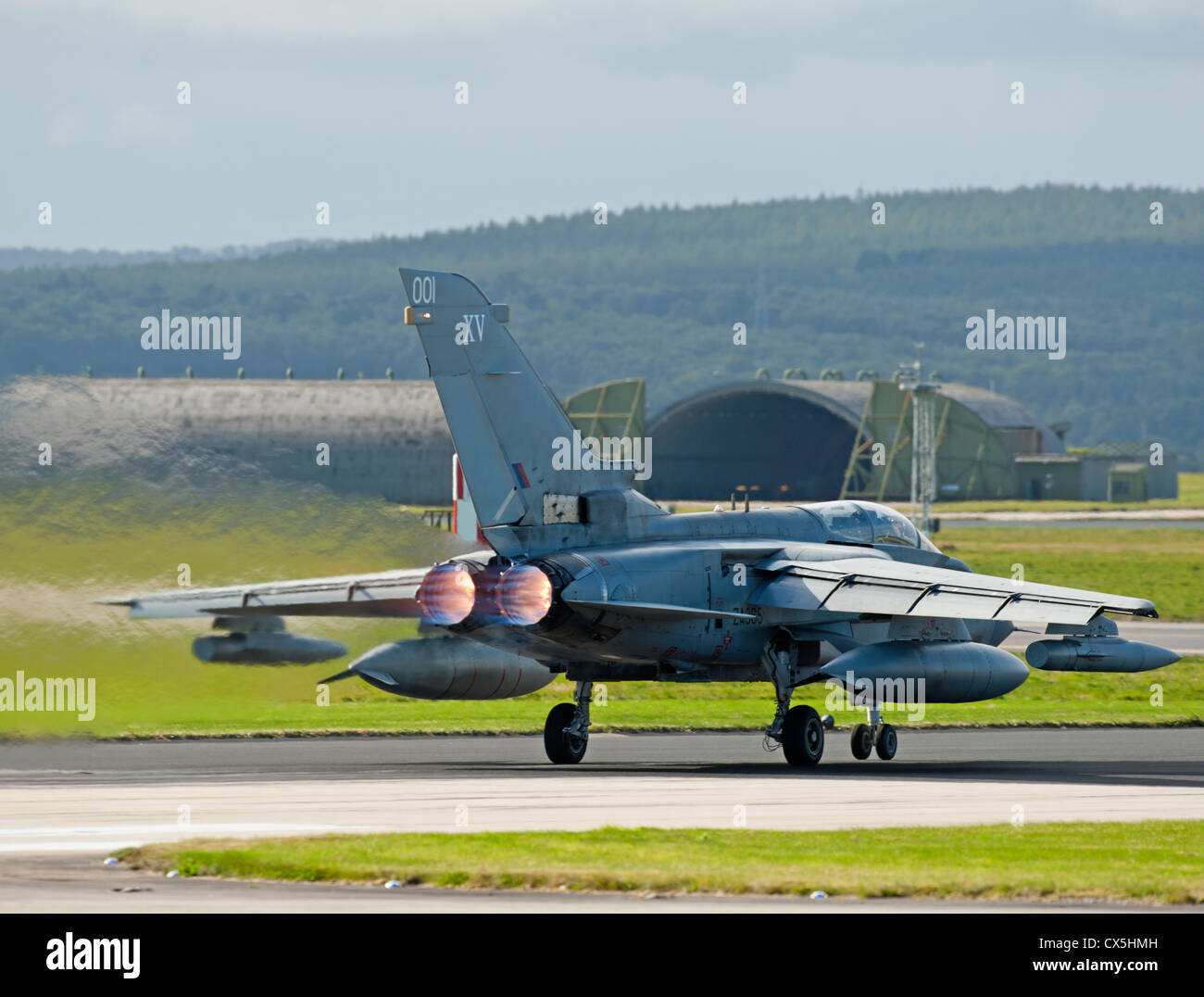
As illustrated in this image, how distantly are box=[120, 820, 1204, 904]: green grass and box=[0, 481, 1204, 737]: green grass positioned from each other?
11150 mm

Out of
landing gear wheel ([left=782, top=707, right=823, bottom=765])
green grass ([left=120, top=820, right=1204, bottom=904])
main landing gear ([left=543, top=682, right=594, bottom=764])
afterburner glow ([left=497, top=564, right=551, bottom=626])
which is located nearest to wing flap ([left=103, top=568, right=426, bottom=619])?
afterburner glow ([left=497, top=564, right=551, bottom=626])

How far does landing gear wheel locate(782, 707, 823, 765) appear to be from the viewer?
1086 inches

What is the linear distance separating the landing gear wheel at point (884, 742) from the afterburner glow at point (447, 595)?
7239mm

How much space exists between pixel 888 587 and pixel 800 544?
237 cm

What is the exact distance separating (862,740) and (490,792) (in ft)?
24.6

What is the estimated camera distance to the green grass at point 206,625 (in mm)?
28594

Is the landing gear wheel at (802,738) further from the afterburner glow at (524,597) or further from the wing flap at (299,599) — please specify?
the wing flap at (299,599)

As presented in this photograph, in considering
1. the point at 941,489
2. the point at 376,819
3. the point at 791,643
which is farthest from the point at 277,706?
the point at 941,489

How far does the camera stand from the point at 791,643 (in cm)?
2892

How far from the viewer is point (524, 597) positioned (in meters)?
25.5

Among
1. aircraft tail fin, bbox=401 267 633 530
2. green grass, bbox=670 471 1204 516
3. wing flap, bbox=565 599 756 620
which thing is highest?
green grass, bbox=670 471 1204 516

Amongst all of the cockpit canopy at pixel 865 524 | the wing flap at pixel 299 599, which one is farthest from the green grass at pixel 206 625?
the cockpit canopy at pixel 865 524

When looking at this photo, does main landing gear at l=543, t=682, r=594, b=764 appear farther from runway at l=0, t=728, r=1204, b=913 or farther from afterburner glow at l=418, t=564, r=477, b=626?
afterburner glow at l=418, t=564, r=477, b=626
